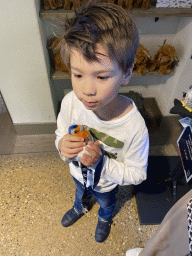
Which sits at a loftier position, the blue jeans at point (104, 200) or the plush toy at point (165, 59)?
the plush toy at point (165, 59)

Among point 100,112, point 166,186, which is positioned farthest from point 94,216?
point 100,112

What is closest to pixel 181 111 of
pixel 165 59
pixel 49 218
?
pixel 165 59

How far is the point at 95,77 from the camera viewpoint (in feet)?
1.89

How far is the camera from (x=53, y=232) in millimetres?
1418

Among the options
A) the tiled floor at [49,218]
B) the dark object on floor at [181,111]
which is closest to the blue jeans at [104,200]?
the tiled floor at [49,218]

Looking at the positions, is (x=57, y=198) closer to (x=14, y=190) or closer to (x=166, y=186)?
(x=14, y=190)

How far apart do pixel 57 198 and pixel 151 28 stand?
5.65ft

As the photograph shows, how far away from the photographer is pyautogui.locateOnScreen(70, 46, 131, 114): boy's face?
555 millimetres

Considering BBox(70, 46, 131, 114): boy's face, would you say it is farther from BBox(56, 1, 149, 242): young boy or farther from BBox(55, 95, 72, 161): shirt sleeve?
BBox(55, 95, 72, 161): shirt sleeve

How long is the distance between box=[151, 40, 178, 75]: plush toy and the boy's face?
46.9 inches

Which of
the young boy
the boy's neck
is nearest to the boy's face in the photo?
the young boy

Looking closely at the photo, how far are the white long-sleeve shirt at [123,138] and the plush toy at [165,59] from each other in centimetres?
105

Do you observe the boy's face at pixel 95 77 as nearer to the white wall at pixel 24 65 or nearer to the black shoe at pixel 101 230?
the white wall at pixel 24 65

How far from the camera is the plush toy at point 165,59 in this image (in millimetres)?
1606
